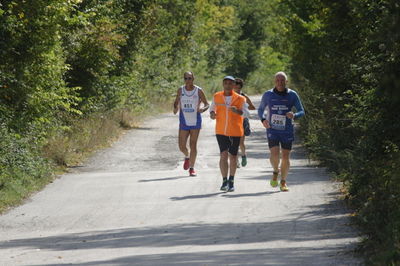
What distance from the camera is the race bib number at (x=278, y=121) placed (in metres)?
14.9

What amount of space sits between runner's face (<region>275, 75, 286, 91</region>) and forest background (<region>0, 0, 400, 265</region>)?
0.88 meters

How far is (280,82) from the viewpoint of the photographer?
14688mm

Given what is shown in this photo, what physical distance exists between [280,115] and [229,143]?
1.26 meters

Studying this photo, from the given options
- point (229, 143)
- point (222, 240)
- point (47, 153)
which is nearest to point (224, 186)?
point (229, 143)

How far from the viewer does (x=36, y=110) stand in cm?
1611

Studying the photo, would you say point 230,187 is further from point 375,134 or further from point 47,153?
point 47,153

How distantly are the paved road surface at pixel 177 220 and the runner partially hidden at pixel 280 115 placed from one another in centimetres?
63

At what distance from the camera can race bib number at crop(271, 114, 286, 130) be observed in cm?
1487

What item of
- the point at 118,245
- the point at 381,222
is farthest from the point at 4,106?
the point at 381,222

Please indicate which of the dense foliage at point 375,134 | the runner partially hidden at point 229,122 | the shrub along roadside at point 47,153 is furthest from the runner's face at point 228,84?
the shrub along roadside at point 47,153

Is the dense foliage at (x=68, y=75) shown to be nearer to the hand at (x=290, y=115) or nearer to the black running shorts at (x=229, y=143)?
the black running shorts at (x=229, y=143)

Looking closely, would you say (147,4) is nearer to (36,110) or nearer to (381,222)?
(36,110)

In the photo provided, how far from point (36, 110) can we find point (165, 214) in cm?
Answer: 409

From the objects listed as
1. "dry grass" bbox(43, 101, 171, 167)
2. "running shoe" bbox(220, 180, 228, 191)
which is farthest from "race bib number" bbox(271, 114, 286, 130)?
"dry grass" bbox(43, 101, 171, 167)
